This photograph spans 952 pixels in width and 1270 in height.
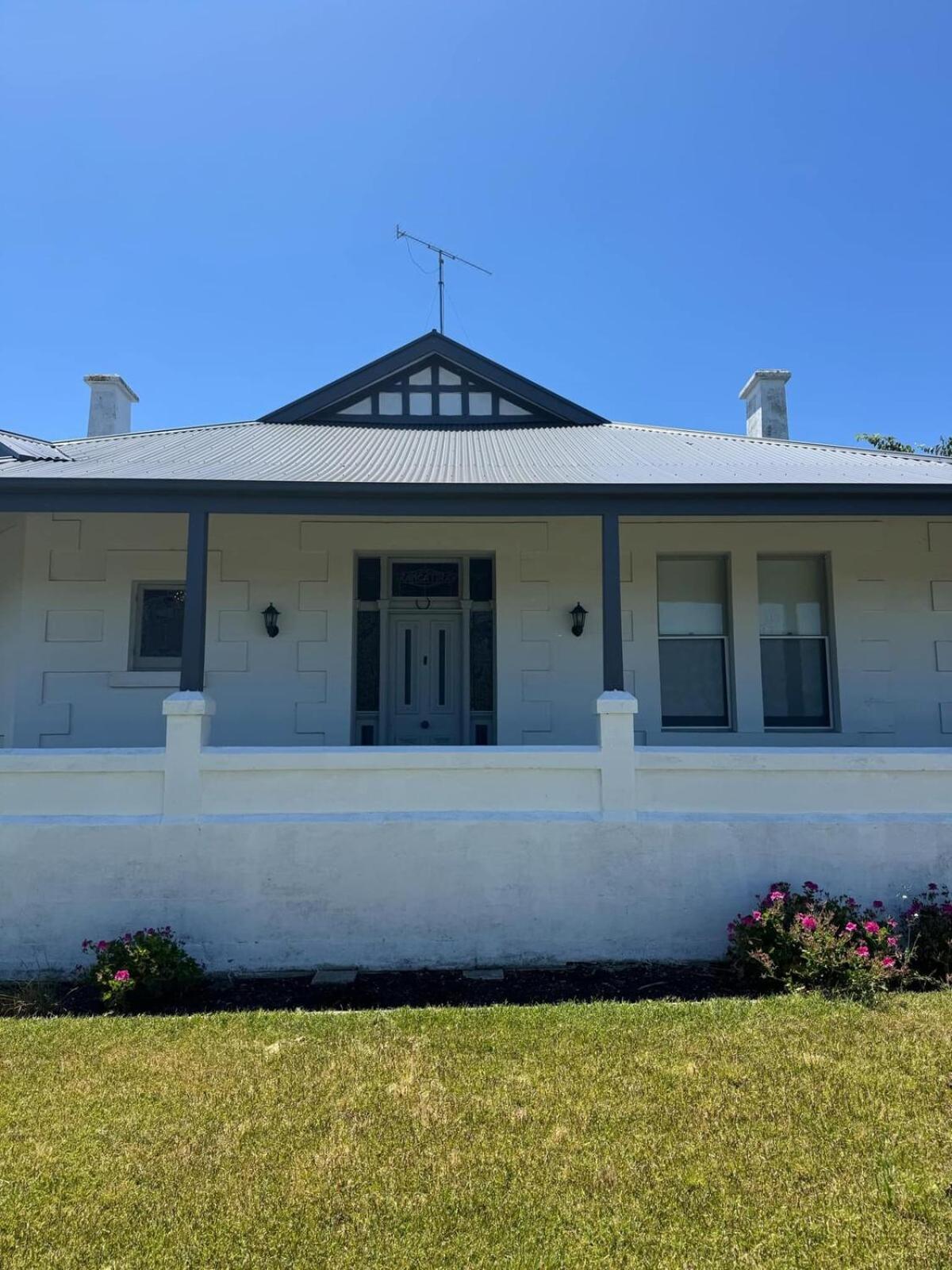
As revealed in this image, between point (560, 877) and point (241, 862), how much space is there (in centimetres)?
232

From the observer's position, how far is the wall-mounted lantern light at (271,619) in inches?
321

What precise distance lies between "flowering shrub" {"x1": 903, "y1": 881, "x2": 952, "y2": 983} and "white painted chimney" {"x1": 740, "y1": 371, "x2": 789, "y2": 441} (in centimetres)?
721

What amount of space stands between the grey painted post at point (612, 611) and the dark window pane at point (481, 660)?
2269 millimetres

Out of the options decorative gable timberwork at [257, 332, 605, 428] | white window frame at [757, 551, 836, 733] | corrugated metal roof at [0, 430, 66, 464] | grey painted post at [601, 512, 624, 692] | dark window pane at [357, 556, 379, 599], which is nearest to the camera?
grey painted post at [601, 512, 624, 692]

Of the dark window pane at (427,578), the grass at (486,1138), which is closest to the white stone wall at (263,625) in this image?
the dark window pane at (427,578)

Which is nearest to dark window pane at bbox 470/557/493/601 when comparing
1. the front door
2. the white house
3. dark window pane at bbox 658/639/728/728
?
the white house

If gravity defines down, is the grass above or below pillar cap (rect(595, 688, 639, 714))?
below

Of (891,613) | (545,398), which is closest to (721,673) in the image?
(891,613)

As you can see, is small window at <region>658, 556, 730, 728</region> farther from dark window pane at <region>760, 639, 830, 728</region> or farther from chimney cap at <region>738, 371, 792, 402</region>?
chimney cap at <region>738, 371, 792, 402</region>

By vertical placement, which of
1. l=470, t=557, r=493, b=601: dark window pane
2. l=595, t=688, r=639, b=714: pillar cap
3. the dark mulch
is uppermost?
l=470, t=557, r=493, b=601: dark window pane

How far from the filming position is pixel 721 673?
27.4 ft

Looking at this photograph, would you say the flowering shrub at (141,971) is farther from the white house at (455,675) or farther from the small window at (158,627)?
the small window at (158,627)

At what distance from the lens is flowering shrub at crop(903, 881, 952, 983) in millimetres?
5289

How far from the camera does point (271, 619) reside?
8156 mm
